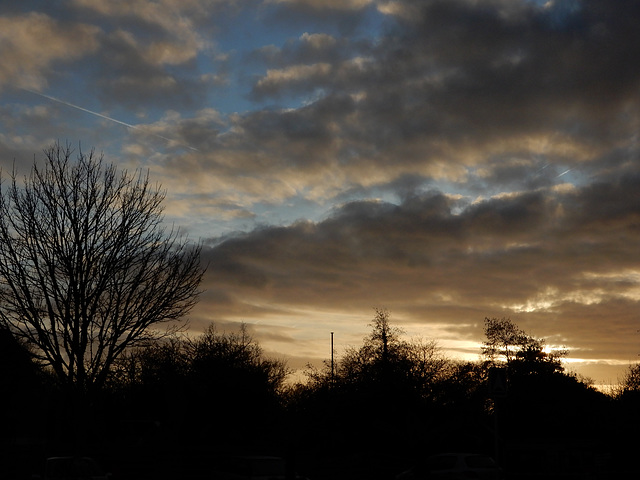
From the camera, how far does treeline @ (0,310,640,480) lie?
81.1ft

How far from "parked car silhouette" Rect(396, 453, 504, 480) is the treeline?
7.11 ft

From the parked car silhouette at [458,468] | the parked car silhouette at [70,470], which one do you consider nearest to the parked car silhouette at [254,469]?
the parked car silhouette at [70,470]

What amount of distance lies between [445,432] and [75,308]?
57.8 feet

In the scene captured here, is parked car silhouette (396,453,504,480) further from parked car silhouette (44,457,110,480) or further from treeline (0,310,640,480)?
parked car silhouette (44,457,110,480)

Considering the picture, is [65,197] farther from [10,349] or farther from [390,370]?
[390,370]

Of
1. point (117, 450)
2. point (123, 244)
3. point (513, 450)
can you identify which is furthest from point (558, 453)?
→ point (123, 244)

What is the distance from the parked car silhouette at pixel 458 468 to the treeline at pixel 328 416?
7.11ft

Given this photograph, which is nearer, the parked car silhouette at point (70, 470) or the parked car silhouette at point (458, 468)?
the parked car silhouette at point (70, 470)

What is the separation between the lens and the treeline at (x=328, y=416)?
81.1ft

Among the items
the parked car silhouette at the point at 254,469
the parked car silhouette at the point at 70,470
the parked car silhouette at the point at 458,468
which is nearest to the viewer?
the parked car silhouette at the point at 70,470

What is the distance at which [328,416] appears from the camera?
3634 centimetres

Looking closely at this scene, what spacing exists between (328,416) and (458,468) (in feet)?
53.8

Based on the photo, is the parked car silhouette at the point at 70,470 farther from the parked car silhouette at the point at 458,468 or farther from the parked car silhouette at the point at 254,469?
the parked car silhouette at the point at 458,468

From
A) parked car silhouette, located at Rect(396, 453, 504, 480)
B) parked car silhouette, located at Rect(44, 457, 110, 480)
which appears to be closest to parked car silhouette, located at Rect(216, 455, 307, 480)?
parked car silhouette, located at Rect(44, 457, 110, 480)
